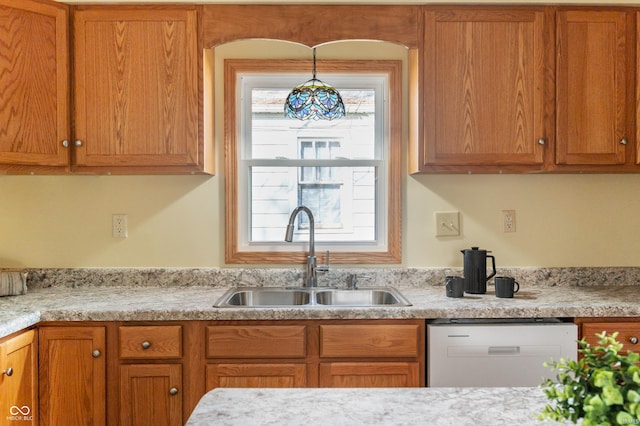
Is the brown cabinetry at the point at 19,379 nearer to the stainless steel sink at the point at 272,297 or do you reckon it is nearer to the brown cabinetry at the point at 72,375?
the brown cabinetry at the point at 72,375

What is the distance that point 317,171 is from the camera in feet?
8.38

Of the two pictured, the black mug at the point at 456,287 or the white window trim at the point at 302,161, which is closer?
the black mug at the point at 456,287

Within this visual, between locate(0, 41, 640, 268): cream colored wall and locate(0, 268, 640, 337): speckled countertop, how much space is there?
0.24 ft

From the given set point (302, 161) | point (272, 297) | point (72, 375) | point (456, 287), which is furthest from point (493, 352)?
point (72, 375)

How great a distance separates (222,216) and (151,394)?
0.95 m

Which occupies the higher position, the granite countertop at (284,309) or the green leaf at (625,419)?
the green leaf at (625,419)

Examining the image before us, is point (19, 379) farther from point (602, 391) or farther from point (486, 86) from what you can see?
point (486, 86)

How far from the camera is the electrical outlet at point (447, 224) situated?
8.17ft

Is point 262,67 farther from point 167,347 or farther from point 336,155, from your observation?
point 167,347

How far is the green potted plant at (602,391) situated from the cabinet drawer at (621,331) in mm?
1447

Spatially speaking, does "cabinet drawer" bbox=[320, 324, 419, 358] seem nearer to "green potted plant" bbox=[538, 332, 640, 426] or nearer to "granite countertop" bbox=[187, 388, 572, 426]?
"granite countertop" bbox=[187, 388, 572, 426]

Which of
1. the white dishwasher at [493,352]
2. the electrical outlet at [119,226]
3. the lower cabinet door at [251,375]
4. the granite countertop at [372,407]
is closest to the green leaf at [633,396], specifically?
the granite countertop at [372,407]

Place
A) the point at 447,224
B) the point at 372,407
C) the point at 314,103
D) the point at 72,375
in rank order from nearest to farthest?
the point at 372,407 < the point at 72,375 < the point at 314,103 < the point at 447,224

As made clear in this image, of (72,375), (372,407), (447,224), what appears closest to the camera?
(372,407)
